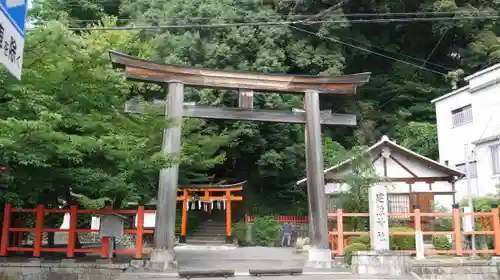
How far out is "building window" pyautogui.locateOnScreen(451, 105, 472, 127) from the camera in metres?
26.3

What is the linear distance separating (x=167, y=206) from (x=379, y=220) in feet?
20.1

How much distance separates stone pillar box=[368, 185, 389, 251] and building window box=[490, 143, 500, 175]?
12.1 metres

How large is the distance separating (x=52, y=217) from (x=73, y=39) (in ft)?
26.7

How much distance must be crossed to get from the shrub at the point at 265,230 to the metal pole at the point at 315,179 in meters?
14.6

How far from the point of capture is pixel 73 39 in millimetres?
10969

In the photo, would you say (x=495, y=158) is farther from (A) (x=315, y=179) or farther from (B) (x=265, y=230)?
(B) (x=265, y=230)

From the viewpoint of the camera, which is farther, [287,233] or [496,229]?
[287,233]

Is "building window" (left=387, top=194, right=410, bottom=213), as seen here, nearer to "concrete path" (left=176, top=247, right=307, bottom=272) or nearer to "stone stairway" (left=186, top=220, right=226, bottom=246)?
"concrete path" (left=176, top=247, right=307, bottom=272)

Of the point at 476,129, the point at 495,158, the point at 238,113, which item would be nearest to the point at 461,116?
the point at 476,129

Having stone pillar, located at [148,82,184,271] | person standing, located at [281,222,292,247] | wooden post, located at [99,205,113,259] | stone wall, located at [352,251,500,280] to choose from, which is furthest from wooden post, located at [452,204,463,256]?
person standing, located at [281,222,292,247]

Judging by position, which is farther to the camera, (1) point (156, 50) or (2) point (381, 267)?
(1) point (156, 50)

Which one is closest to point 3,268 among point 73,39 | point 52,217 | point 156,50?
point 52,217

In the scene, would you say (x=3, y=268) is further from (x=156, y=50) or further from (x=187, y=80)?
(x=156, y=50)

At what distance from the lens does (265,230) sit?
29.5m
